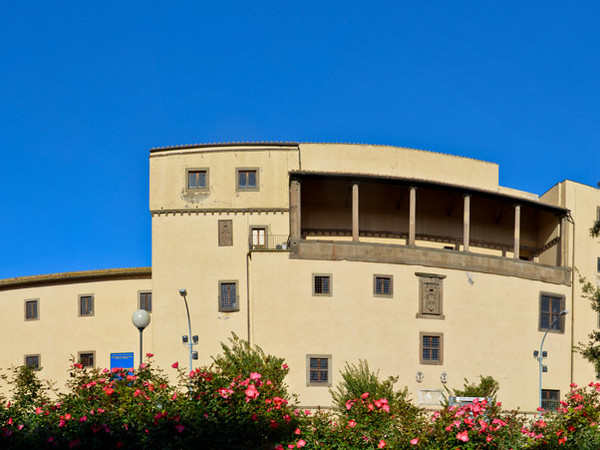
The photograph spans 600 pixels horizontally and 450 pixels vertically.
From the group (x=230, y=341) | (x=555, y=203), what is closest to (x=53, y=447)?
(x=230, y=341)

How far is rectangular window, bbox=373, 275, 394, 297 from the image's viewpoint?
113 ft

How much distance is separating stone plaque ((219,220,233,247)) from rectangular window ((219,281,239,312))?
82.7 inches

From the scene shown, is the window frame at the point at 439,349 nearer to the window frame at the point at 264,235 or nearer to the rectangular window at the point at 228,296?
the window frame at the point at 264,235

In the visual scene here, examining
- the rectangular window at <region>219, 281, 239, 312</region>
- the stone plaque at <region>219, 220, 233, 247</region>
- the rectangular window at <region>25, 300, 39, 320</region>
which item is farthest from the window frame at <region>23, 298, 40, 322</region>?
the stone plaque at <region>219, 220, 233, 247</region>

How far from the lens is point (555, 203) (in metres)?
41.4

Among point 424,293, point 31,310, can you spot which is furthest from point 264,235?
point 31,310

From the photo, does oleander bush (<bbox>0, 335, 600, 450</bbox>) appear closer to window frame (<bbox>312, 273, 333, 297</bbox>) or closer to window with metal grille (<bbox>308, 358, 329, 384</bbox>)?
window with metal grille (<bbox>308, 358, 329, 384</bbox>)

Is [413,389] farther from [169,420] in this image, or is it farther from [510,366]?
[169,420]

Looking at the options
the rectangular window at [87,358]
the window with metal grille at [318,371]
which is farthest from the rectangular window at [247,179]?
the rectangular window at [87,358]

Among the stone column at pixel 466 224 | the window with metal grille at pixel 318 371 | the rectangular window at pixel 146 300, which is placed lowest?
the window with metal grille at pixel 318 371

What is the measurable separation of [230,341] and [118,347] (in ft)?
27.5

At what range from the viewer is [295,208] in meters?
35.1

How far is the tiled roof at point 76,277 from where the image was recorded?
39.2 metres

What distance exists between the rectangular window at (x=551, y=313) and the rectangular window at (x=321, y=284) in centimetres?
1282
